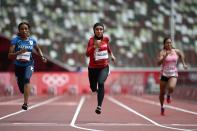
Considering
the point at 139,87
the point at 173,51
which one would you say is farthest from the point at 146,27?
the point at 173,51

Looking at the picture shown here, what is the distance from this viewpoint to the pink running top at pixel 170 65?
44.9ft

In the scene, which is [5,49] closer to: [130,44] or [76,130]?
[130,44]

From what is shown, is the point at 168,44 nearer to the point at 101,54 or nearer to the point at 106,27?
the point at 101,54

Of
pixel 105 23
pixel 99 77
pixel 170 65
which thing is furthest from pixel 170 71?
pixel 105 23

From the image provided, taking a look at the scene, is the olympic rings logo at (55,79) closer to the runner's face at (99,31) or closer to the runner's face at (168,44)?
the runner's face at (168,44)

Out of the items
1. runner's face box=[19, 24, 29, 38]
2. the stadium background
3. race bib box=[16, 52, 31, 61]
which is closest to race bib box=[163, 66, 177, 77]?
race bib box=[16, 52, 31, 61]

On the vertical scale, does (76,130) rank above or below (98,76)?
below

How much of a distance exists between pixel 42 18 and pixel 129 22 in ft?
29.2

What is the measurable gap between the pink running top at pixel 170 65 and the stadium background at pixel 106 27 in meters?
39.3

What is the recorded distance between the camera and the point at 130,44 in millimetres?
56094

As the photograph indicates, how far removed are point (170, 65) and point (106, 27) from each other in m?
43.1

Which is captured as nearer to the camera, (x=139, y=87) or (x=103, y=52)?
(x=103, y=52)

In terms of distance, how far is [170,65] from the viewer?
45.2 ft

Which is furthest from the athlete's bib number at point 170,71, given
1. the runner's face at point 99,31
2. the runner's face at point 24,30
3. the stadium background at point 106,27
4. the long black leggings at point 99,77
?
the stadium background at point 106,27
